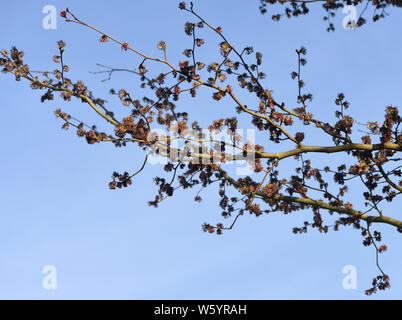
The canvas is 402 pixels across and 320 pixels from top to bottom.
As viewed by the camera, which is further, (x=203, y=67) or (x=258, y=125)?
(x=258, y=125)

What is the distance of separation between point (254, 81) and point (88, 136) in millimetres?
3060

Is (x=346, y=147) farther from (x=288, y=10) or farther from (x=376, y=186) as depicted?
(x=288, y=10)

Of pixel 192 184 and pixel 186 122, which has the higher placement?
pixel 186 122

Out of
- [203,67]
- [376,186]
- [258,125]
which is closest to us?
[203,67]

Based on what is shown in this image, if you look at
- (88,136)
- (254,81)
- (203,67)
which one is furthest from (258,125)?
(88,136)

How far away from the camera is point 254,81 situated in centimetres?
880

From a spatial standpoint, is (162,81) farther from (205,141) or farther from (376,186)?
(376,186)
